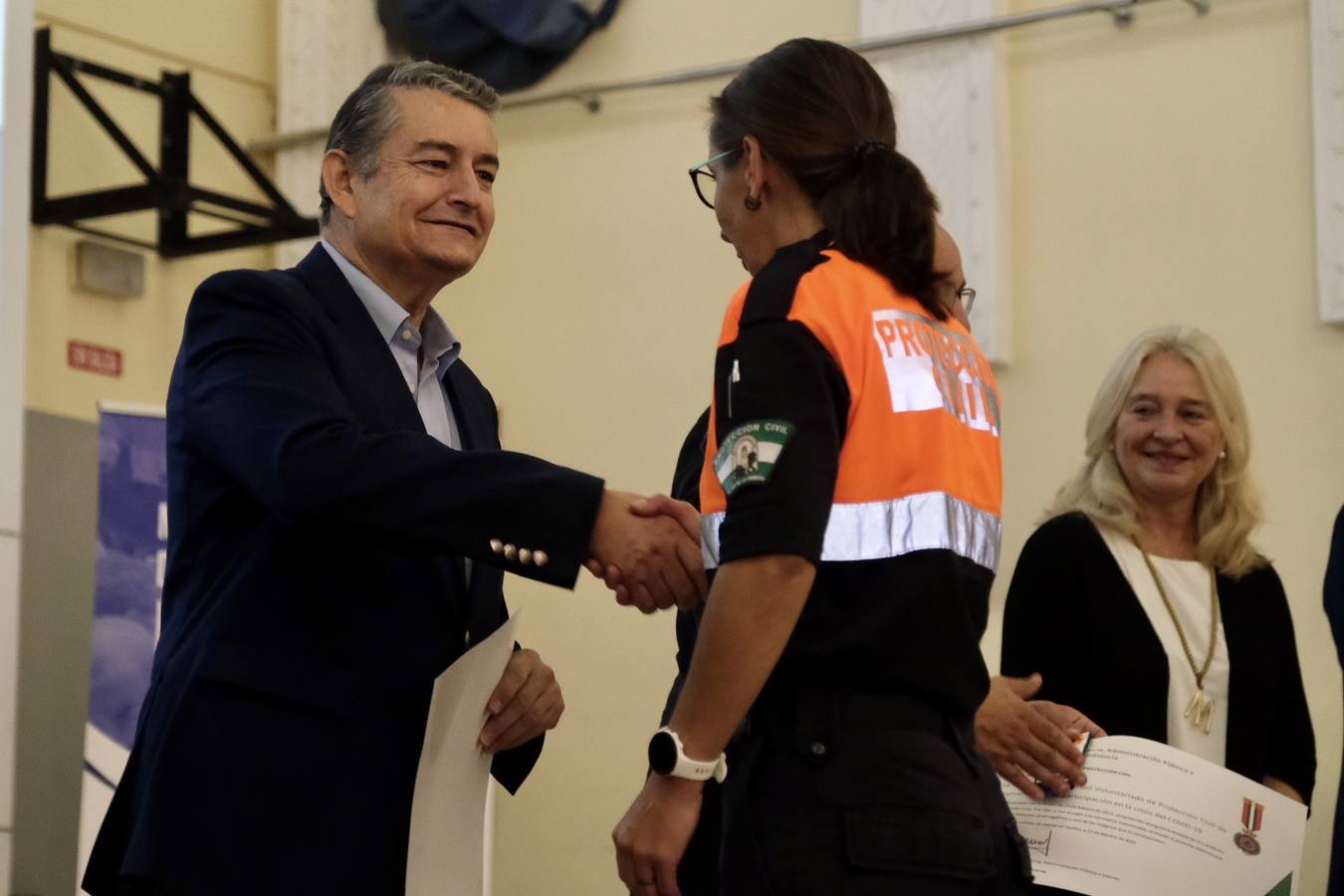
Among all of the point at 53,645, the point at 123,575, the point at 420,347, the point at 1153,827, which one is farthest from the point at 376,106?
the point at 53,645

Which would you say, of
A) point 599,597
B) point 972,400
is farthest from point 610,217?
point 972,400

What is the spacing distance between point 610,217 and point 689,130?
15.5 inches

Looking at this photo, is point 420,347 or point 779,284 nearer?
point 779,284

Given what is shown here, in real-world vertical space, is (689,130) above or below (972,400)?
above

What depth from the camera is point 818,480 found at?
5.59 feet

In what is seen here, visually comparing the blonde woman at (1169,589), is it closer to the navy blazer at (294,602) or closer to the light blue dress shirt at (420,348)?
the light blue dress shirt at (420,348)

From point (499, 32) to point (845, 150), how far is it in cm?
438

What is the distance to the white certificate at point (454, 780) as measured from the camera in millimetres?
1926

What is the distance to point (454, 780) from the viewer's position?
198cm

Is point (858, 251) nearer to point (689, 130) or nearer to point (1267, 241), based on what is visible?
point (1267, 241)

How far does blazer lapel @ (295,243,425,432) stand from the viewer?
2.04m

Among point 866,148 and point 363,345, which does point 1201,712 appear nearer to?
point 866,148

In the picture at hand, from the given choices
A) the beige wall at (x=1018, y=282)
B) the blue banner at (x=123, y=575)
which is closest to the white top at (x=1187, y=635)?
the beige wall at (x=1018, y=282)
